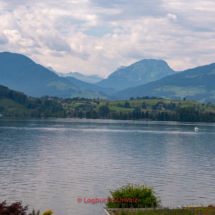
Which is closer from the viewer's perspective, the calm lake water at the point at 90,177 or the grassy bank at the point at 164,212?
the grassy bank at the point at 164,212

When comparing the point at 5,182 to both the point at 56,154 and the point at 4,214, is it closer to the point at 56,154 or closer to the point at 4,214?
the point at 4,214

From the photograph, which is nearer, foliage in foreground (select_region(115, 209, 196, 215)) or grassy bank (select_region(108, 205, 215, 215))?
foliage in foreground (select_region(115, 209, 196, 215))

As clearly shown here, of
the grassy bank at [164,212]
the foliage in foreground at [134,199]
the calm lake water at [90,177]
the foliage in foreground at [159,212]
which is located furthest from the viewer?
the calm lake water at [90,177]

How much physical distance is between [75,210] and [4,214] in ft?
55.5

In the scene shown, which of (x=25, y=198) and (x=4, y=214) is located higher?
(x=4, y=214)

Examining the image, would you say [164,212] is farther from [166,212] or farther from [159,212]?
[159,212]

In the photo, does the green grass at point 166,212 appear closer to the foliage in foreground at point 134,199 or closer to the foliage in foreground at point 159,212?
the foliage in foreground at point 159,212

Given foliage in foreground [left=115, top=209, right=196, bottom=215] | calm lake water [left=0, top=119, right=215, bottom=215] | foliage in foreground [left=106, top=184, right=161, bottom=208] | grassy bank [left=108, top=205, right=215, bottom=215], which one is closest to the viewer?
foliage in foreground [left=115, top=209, right=196, bottom=215]

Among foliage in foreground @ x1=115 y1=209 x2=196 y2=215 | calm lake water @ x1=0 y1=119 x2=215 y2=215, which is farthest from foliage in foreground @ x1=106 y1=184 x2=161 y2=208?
calm lake water @ x1=0 y1=119 x2=215 y2=215

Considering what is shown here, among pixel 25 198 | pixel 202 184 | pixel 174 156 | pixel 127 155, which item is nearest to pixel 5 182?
pixel 25 198

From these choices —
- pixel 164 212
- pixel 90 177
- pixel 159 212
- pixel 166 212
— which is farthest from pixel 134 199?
pixel 90 177

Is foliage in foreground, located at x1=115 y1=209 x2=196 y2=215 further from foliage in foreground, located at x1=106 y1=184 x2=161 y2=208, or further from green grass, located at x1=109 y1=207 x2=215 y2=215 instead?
foliage in foreground, located at x1=106 y1=184 x2=161 y2=208

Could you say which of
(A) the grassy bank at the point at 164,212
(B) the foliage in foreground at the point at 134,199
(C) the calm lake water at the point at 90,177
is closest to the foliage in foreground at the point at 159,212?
(A) the grassy bank at the point at 164,212

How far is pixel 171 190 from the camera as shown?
54125 millimetres
